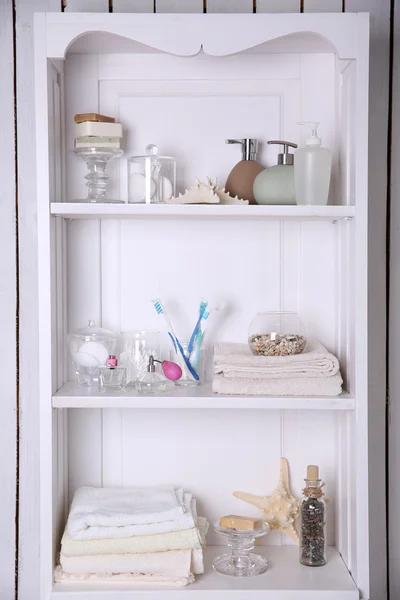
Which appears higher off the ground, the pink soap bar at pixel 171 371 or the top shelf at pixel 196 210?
the top shelf at pixel 196 210

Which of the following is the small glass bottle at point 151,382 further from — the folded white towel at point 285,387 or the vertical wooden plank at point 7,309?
the vertical wooden plank at point 7,309

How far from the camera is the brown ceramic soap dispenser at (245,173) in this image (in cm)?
161

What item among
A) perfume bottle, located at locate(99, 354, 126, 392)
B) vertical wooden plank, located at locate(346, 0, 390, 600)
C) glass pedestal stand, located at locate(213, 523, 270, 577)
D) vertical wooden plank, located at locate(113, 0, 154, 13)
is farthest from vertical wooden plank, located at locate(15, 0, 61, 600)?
vertical wooden plank, located at locate(346, 0, 390, 600)

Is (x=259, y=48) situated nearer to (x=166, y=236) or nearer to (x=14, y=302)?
(x=166, y=236)

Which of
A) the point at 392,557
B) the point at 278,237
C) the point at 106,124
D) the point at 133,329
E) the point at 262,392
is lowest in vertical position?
the point at 392,557

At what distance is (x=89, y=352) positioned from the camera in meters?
1.59

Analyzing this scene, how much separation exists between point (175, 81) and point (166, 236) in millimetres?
356

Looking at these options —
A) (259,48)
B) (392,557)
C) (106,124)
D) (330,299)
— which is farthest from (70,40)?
(392,557)

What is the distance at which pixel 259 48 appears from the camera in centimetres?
165

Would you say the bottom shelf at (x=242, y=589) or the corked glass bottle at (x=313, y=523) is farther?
the corked glass bottle at (x=313, y=523)

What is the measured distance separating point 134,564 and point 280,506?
36 centimetres

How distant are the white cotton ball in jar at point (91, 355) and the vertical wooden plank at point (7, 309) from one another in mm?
233

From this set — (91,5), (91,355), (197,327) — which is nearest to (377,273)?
(197,327)

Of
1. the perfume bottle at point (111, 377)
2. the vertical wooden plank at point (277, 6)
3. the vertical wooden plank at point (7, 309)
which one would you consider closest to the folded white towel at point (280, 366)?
the perfume bottle at point (111, 377)
